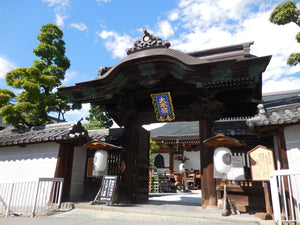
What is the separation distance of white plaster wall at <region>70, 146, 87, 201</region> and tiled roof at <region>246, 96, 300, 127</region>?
263 inches

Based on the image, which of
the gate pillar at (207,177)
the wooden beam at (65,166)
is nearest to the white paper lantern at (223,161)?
the gate pillar at (207,177)

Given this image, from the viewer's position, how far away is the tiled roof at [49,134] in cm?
776

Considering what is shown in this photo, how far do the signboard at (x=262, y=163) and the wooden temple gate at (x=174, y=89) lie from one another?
156cm

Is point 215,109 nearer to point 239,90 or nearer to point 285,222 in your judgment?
point 239,90

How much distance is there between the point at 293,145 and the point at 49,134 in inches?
312

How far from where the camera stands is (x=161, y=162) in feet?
70.9

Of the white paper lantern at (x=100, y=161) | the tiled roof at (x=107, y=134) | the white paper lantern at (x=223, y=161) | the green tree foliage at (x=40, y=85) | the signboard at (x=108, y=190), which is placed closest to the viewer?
the white paper lantern at (x=223, y=161)

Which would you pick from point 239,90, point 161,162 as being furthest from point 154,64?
point 161,162

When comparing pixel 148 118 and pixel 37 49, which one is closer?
pixel 148 118

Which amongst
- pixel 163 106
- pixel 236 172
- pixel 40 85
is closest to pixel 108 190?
pixel 163 106

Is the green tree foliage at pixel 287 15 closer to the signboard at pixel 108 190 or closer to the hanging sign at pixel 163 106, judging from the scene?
the hanging sign at pixel 163 106

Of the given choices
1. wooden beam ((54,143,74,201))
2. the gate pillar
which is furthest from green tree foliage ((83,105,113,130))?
the gate pillar

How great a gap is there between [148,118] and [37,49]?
8546 mm

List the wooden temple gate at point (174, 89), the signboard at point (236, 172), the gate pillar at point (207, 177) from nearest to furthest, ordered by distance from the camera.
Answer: the signboard at point (236, 172), the wooden temple gate at point (174, 89), the gate pillar at point (207, 177)
